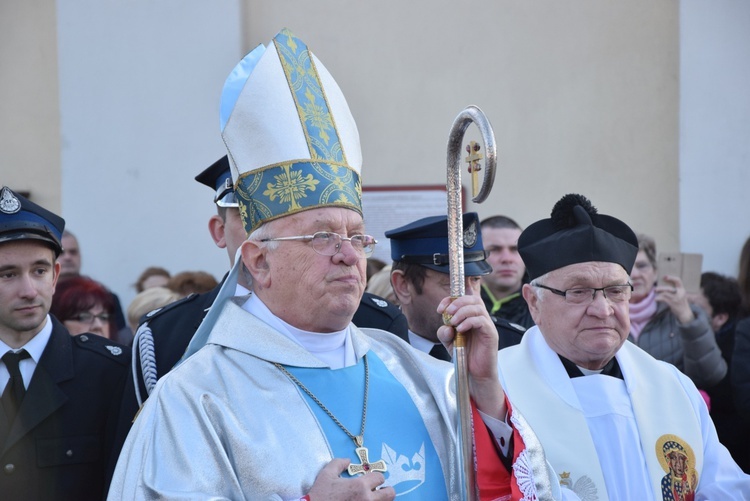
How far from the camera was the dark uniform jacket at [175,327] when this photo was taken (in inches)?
150

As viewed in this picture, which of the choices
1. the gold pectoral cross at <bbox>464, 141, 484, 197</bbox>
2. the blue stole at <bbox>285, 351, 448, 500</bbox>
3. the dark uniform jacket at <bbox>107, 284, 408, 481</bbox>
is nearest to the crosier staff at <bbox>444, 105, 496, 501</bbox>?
the gold pectoral cross at <bbox>464, 141, 484, 197</bbox>

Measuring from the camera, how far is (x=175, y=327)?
4043mm

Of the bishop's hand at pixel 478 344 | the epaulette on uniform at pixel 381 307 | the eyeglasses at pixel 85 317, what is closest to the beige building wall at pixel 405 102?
the eyeglasses at pixel 85 317

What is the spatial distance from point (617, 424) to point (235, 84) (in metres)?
1.95

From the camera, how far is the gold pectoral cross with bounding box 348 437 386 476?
3057 mm

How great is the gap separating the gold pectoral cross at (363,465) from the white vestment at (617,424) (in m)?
1.03

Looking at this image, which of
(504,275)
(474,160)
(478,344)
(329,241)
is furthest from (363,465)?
(504,275)

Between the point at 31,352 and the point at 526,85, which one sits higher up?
the point at 526,85

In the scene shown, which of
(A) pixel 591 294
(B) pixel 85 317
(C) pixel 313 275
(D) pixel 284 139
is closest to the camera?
(C) pixel 313 275

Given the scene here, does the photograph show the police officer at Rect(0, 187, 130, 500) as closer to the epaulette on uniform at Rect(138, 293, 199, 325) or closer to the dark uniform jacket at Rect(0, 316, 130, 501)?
the dark uniform jacket at Rect(0, 316, 130, 501)

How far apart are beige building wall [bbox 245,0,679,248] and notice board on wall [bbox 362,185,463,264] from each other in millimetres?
111

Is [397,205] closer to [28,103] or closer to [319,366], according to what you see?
[28,103]

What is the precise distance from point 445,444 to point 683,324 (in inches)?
120

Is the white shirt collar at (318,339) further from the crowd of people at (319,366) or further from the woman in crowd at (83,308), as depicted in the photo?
the woman in crowd at (83,308)
